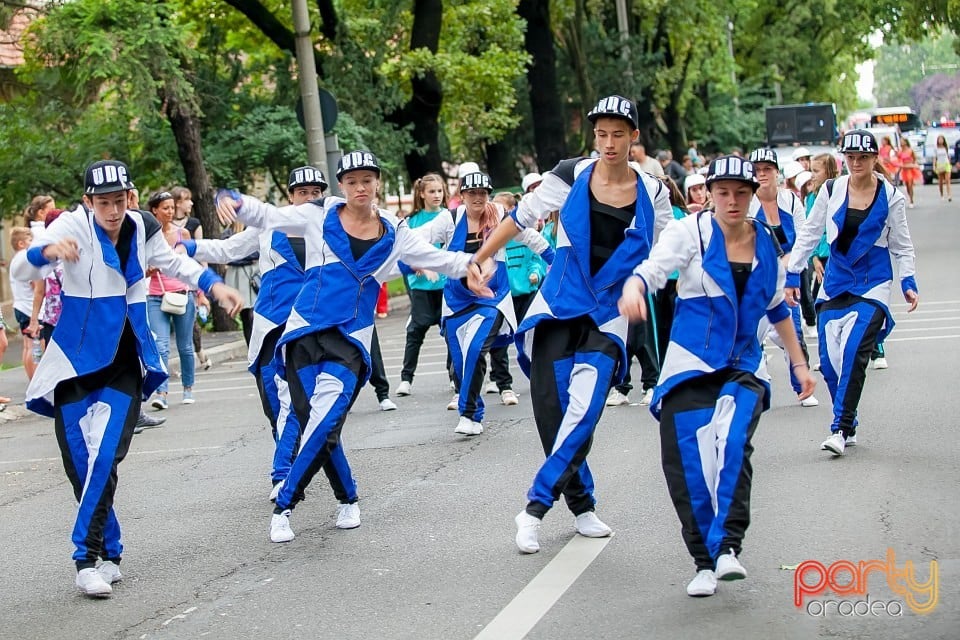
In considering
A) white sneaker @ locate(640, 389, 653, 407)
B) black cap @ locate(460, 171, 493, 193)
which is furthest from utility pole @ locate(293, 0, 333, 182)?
black cap @ locate(460, 171, 493, 193)

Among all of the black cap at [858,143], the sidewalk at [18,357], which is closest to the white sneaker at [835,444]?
the black cap at [858,143]

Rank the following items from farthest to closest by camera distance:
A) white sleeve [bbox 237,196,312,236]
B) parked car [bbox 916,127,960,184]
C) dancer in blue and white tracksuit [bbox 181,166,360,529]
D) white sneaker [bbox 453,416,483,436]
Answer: parked car [bbox 916,127,960,184]
white sneaker [bbox 453,416,483,436]
dancer in blue and white tracksuit [bbox 181,166,360,529]
white sleeve [bbox 237,196,312,236]

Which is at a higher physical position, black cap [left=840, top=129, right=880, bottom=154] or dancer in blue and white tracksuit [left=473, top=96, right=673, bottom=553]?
black cap [left=840, top=129, right=880, bottom=154]

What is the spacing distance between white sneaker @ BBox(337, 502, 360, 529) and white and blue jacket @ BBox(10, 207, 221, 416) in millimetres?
1371

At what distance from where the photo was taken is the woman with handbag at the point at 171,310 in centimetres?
1298

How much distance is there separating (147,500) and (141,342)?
2.49 metres

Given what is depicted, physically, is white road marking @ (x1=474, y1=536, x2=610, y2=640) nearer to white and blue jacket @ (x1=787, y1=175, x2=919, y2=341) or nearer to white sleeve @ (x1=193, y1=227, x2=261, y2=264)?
white sleeve @ (x1=193, y1=227, x2=261, y2=264)

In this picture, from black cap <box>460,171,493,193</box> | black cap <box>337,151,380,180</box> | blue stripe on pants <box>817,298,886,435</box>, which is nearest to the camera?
black cap <box>337,151,380,180</box>

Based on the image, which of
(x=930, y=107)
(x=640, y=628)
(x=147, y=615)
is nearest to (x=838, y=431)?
(x=640, y=628)

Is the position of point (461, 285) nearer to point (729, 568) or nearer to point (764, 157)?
point (764, 157)

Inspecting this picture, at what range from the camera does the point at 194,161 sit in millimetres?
20781

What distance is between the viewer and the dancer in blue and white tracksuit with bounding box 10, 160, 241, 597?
698cm

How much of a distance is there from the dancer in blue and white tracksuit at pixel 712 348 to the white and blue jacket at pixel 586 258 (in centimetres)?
63

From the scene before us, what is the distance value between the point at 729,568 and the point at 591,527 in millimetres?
1413
